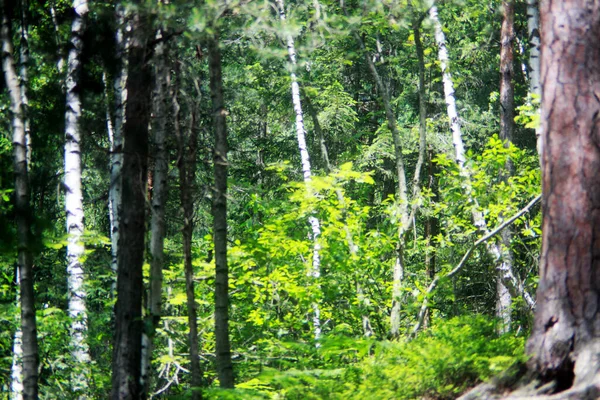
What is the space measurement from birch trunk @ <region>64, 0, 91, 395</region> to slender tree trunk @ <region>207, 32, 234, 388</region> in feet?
8.89

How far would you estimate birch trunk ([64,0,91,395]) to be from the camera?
31.8ft

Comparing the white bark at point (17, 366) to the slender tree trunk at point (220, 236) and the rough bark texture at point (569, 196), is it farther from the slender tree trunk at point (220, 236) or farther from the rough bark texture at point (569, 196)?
the rough bark texture at point (569, 196)

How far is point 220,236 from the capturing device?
762 cm

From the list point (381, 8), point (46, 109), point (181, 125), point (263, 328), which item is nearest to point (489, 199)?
point (381, 8)

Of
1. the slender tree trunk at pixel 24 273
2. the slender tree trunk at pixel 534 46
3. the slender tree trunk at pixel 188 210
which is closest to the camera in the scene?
the slender tree trunk at pixel 24 273

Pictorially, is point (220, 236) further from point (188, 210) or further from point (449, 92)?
point (449, 92)

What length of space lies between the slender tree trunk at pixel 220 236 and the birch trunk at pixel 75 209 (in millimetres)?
2710

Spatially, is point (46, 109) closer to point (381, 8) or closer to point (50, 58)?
point (50, 58)

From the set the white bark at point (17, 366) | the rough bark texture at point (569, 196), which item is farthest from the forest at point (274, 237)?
the white bark at point (17, 366)

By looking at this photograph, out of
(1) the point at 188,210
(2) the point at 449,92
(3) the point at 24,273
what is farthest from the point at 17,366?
(2) the point at 449,92

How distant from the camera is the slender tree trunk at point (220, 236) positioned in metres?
7.40

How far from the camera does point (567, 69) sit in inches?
218

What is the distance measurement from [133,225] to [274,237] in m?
3.81

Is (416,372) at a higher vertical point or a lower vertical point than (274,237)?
lower
